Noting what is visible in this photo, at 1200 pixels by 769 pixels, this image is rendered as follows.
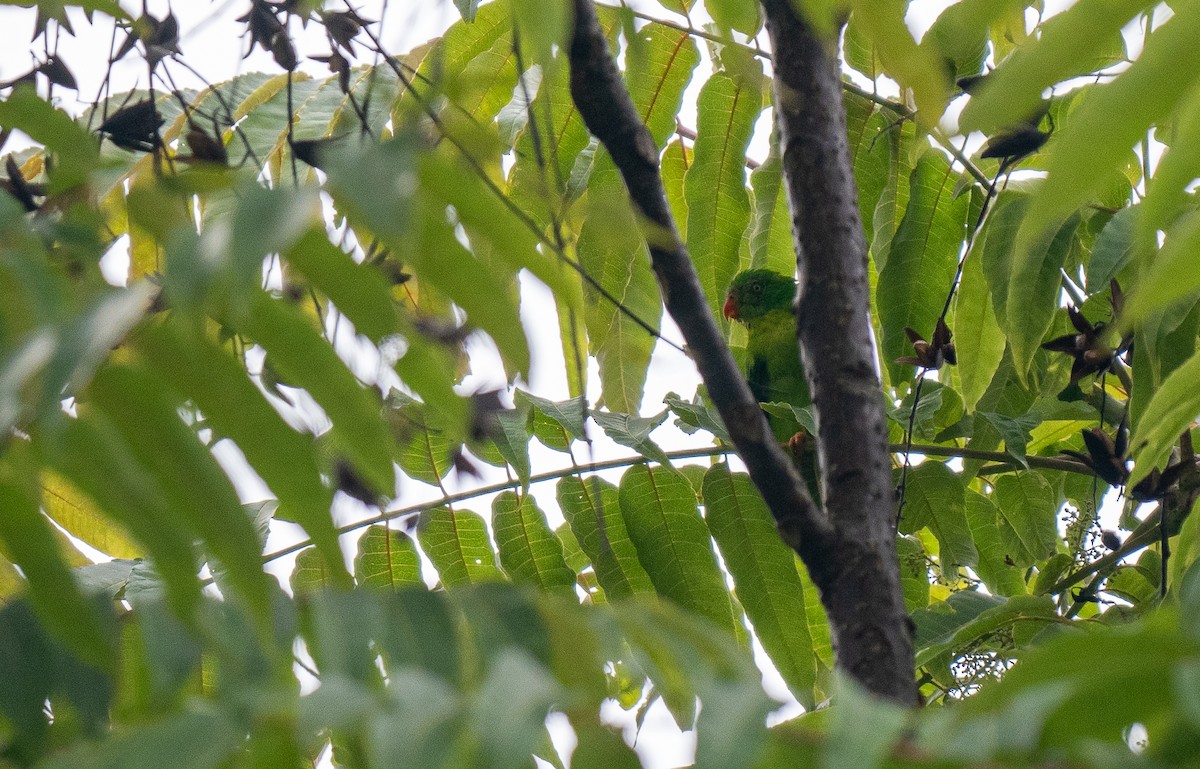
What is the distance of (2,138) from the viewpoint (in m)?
1.39

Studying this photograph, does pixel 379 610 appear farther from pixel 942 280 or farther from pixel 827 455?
pixel 942 280

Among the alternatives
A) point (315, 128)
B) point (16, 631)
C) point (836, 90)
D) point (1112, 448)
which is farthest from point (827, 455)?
point (315, 128)

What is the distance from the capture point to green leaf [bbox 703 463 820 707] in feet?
5.90

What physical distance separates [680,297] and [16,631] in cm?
62

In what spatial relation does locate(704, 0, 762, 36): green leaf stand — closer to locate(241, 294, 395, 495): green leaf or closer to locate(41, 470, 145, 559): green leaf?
locate(241, 294, 395, 495): green leaf

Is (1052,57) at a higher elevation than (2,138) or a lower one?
lower

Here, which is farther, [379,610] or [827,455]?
[827,455]

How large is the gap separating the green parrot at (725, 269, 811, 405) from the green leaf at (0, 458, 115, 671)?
11.9 feet

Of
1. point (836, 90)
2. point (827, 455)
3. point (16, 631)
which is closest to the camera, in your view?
point (16, 631)

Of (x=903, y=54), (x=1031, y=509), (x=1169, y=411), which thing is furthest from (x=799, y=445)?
(x=903, y=54)

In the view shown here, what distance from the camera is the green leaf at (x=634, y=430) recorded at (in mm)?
1703

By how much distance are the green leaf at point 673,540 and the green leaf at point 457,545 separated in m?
0.27

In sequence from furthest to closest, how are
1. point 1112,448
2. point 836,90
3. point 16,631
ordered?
point 1112,448 → point 836,90 → point 16,631

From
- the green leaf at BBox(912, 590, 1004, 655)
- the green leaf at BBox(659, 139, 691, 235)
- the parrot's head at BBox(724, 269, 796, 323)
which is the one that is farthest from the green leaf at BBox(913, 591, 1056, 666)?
the parrot's head at BBox(724, 269, 796, 323)
